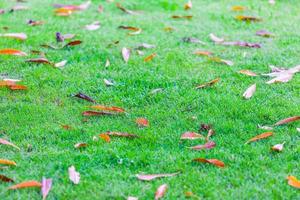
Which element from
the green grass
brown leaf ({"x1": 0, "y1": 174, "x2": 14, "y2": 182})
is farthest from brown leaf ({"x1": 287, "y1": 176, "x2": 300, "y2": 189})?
brown leaf ({"x1": 0, "y1": 174, "x2": 14, "y2": 182})

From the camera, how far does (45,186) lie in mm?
3701

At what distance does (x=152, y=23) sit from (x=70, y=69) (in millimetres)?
1453

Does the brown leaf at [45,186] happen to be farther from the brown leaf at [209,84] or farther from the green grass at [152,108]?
the brown leaf at [209,84]

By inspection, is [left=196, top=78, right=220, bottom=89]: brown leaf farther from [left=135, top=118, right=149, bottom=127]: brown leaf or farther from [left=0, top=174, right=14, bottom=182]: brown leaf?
[left=0, top=174, right=14, bottom=182]: brown leaf

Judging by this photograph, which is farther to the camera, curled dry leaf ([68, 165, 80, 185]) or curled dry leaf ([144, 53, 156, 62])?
curled dry leaf ([144, 53, 156, 62])

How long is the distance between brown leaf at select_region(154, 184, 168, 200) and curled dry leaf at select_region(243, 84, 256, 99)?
1.41 meters

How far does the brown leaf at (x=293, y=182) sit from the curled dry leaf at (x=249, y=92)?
1169 millimetres

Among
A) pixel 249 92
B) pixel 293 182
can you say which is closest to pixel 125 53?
pixel 249 92

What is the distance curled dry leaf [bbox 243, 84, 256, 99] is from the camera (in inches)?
191

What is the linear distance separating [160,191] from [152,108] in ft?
3.79

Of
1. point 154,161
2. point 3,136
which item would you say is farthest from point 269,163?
point 3,136


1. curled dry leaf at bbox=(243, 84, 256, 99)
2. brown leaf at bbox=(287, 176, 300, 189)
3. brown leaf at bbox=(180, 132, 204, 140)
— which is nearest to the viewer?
brown leaf at bbox=(287, 176, 300, 189)

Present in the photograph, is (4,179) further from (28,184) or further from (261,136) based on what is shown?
(261,136)

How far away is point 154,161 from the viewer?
13.1ft
